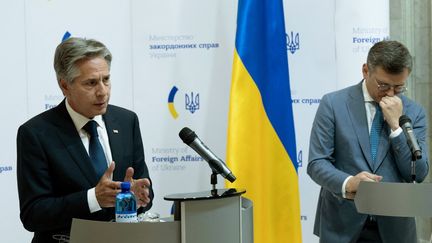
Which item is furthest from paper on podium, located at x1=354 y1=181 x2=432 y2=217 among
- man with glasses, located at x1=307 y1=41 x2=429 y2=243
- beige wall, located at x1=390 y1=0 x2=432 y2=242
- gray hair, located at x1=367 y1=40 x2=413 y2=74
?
beige wall, located at x1=390 y1=0 x2=432 y2=242

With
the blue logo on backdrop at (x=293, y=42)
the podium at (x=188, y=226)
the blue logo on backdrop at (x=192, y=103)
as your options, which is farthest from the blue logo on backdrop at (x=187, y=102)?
the podium at (x=188, y=226)

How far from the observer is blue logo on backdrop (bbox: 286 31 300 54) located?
506cm

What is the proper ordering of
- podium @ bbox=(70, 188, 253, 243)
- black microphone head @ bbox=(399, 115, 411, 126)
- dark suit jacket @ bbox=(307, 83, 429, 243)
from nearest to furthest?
podium @ bbox=(70, 188, 253, 243)
black microphone head @ bbox=(399, 115, 411, 126)
dark suit jacket @ bbox=(307, 83, 429, 243)

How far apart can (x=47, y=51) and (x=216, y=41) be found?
1.22m

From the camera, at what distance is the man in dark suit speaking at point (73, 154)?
2.72 metres

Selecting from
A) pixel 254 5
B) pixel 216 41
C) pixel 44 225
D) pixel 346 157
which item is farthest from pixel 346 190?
pixel 216 41

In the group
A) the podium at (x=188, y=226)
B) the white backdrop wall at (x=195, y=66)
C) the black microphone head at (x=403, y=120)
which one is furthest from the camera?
the white backdrop wall at (x=195, y=66)

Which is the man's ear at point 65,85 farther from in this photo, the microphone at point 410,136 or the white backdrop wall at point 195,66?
the white backdrop wall at point 195,66

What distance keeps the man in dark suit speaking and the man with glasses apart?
95 cm

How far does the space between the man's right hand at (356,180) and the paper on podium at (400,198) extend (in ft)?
0.62

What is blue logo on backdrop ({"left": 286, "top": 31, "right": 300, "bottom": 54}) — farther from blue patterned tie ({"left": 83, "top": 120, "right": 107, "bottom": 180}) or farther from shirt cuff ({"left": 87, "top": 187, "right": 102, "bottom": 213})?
shirt cuff ({"left": 87, "top": 187, "right": 102, "bottom": 213})

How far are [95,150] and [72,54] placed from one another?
0.42m

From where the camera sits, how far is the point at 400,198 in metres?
2.80

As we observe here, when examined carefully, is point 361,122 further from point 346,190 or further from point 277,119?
point 277,119
